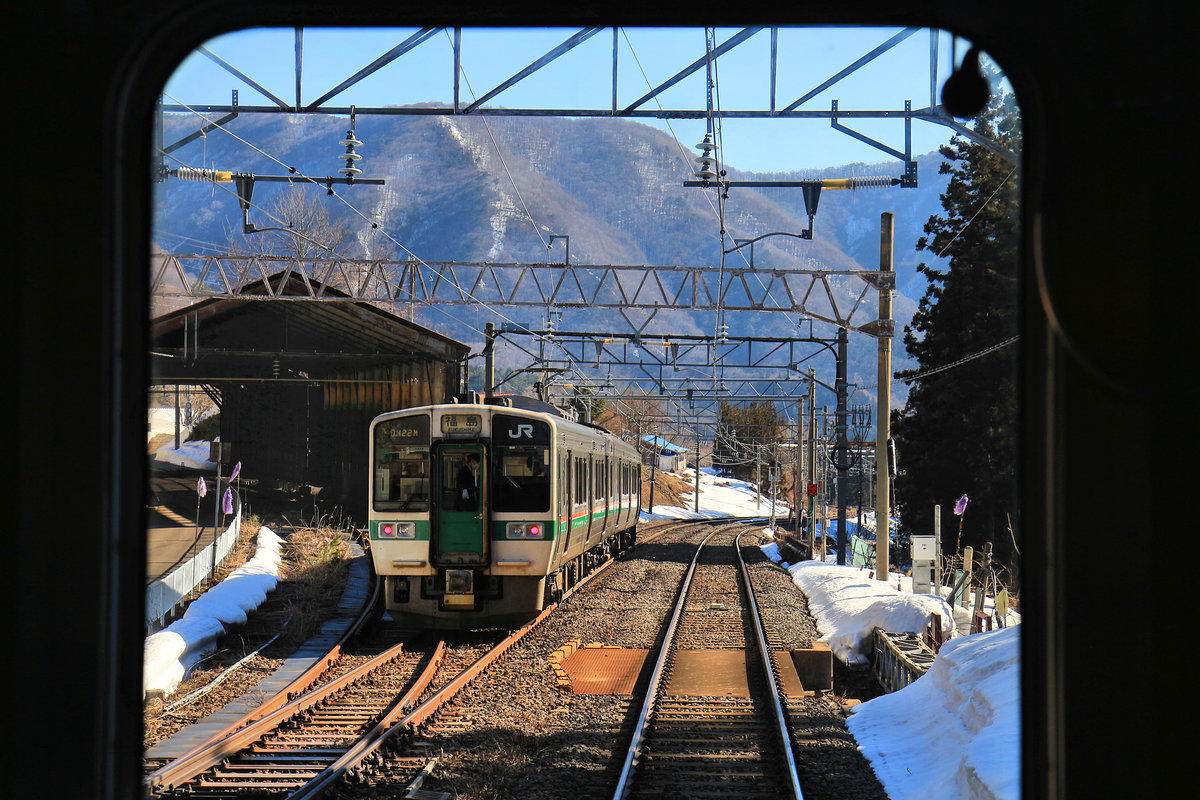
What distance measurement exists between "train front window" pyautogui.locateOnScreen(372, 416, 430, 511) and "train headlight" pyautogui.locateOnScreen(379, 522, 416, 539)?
0.21 meters

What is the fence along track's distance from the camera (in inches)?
274

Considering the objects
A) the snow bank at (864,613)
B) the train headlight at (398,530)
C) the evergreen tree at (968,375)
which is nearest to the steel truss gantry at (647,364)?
the evergreen tree at (968,375)

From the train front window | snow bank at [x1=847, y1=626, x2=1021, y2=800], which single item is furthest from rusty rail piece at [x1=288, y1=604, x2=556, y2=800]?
snow bank at [x1=847, y1=626, x2=1021, y2=800]

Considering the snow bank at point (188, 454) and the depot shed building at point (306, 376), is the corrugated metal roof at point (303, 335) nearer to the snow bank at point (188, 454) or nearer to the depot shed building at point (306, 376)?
the depot shed building at point (306, 376)

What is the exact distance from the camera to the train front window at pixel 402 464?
13.0 metres

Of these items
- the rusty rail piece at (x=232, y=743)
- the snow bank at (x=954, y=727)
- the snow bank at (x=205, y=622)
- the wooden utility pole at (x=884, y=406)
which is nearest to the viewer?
the snow bank at (x=954, y=727)

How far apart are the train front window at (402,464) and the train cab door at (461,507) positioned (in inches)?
7.4

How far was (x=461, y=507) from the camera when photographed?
1315cm

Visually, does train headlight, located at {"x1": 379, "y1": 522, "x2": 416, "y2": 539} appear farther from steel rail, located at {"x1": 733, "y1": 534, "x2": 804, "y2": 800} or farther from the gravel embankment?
steel rail, located at {"x1": 733, "y1": 534, "x2": 804, "y2": 800}

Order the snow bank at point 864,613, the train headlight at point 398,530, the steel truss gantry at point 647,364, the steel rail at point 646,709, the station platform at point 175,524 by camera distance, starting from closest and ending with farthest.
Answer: the steel rail at point 646,709
the train headlight at point 398,530
the snow bank at point 864,613
the station platform at point 175,524
the steel truss gantry at point 647,364

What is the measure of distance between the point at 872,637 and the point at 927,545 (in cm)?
452
